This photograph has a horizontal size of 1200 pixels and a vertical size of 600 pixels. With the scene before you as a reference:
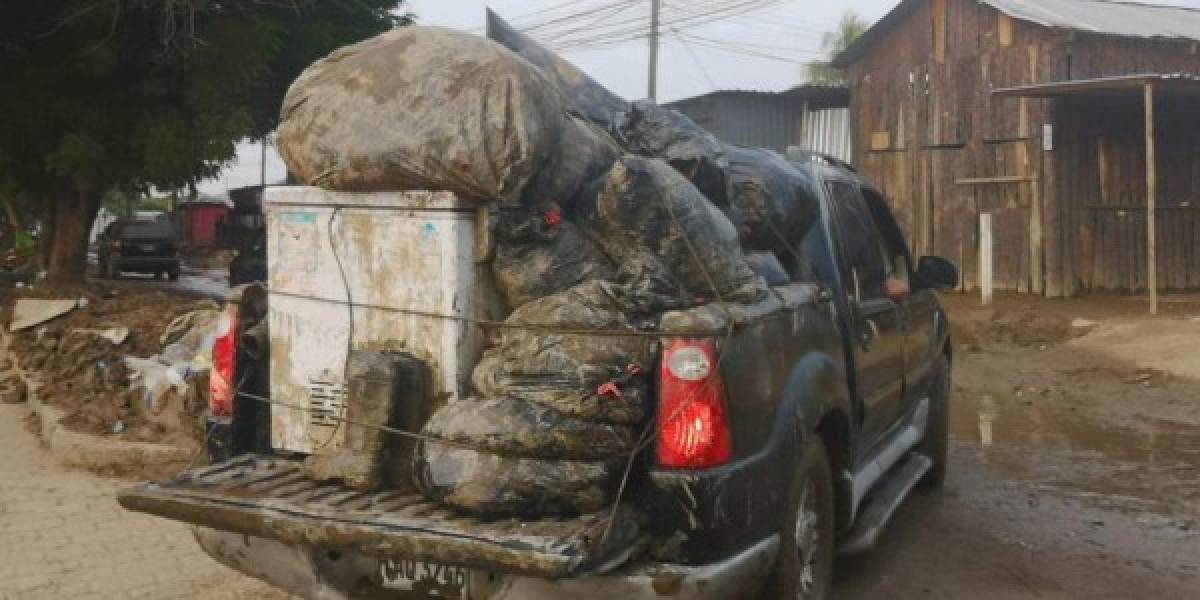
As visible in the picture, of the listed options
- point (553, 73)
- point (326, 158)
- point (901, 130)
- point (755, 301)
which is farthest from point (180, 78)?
point (901, 130)

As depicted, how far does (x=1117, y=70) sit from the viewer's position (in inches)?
639

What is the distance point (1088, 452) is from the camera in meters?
7.89

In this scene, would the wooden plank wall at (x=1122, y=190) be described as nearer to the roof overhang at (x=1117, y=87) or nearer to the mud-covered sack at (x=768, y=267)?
the roof overhang at (x=1117, y=87)

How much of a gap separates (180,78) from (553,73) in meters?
8.72

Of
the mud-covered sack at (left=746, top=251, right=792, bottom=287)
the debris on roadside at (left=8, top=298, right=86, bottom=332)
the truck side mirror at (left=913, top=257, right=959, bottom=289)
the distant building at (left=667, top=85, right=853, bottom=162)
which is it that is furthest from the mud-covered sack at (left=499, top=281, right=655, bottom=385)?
the distant building at (left=667, top=85, right=853, bottom=162)

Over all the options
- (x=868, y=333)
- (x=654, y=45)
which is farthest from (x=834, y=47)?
(x=868, y=333)

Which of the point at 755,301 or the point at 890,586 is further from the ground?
the point at 755,301

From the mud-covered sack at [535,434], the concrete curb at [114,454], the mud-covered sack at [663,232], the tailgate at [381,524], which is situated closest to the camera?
the tailgate at [381,524]

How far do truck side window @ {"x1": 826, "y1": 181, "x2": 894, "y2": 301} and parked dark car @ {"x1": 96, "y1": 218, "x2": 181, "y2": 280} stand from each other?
937 inches

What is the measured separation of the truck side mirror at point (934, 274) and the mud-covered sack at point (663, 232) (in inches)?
101

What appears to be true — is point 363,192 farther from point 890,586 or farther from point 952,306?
point 952,306

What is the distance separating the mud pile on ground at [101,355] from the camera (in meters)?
6.96

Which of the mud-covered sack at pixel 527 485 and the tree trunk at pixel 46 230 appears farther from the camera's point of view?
the tree trunk at pixel 46 230

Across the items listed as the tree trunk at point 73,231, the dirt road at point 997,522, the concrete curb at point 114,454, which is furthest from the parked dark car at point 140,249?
the concrete curb at point 114,454
